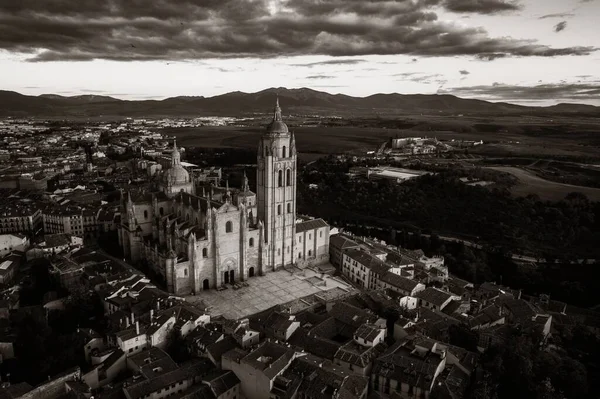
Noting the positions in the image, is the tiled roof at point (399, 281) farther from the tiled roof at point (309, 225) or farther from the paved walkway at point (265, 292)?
the tiled roof at point (309, 225)

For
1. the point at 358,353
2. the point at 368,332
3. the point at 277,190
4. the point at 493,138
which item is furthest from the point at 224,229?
the point at 493,138

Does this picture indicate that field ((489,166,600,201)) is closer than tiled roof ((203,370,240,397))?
No

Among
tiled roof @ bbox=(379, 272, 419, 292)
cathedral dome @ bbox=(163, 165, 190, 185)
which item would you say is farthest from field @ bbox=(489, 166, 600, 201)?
cathedral dome @ bbox=(163, 165, 190, 185)

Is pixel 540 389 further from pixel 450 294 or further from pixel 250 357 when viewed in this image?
pixel 250 357

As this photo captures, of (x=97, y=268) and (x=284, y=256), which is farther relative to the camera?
(x=284, y=256)

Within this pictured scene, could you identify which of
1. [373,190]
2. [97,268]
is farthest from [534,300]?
[373,190]

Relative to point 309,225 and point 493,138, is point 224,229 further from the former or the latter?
point 493,138

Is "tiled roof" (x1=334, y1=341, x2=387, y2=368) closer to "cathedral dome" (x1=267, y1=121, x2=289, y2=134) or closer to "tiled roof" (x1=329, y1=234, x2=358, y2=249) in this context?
"tiled roof" (x1=329, y1=234, x2=358, y2=249)
